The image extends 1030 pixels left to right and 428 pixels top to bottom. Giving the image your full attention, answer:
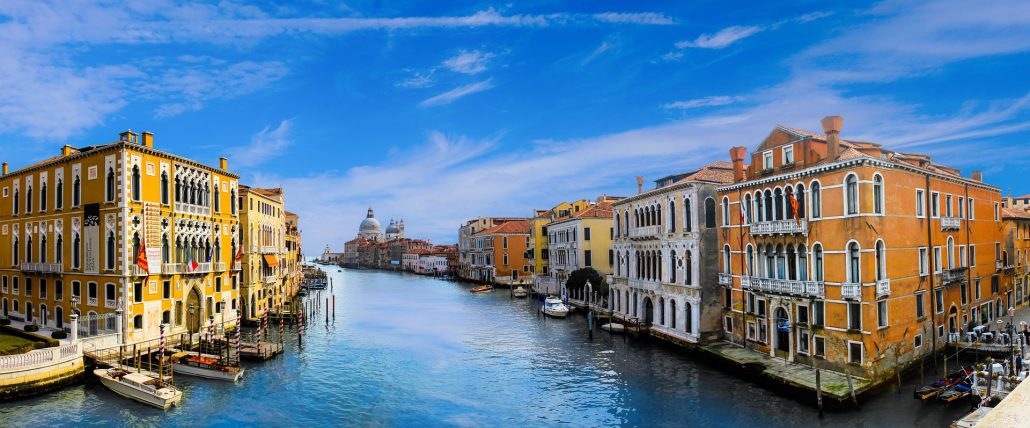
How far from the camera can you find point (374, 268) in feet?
484

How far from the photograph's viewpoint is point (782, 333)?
2339 centimetres

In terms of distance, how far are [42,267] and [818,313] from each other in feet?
111

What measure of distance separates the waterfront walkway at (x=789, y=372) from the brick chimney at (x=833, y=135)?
7.54 metres

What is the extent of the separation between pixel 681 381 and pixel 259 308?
28820 mm

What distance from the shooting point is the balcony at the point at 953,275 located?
23.9m

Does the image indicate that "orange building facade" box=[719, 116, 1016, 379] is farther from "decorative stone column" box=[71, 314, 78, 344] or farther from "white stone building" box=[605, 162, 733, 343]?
"decorative stone column" box=[71, 314, 78, 344]

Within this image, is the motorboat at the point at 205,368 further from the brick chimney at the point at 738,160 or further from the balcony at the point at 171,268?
the brick chimney at the point at 738,160

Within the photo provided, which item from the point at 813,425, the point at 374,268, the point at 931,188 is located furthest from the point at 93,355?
the point at 374,268

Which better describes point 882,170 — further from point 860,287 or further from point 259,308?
point 259,308

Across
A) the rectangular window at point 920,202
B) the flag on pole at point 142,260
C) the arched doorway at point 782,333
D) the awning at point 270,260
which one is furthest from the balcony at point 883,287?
the awning at point 270,260

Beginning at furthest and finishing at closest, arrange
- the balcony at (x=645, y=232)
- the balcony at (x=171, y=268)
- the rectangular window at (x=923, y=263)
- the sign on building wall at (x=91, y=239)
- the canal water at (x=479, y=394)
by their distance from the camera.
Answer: the balcony at (x=645, y=232) < the balcony at (x=171, y=268) < the sign on building wall at (x=91, y=239) < the rectangular window at (x=923, y=263) < the canal water at (x=479, y=394)

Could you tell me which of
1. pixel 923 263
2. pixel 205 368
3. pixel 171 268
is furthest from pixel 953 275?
pixel 171 268

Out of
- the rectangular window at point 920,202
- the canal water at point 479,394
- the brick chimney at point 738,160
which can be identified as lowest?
the canal water at point 479,394

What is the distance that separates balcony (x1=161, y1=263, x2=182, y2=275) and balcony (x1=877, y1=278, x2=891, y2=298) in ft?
92.9
